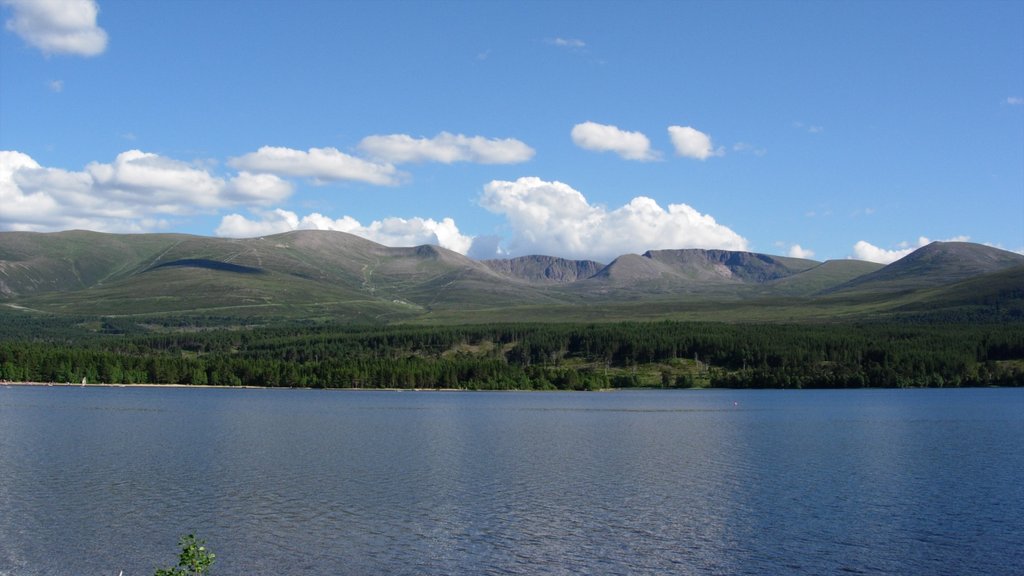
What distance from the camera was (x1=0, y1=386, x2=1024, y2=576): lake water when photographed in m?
40.9

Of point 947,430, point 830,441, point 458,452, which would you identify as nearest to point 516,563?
point 458,452

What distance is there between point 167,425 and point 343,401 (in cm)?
6437

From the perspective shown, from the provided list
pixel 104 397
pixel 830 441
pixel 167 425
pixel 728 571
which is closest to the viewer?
pixel 728 571

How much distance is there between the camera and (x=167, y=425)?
333 feet

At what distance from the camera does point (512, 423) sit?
114938 mm

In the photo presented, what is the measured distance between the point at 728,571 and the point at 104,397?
146 m

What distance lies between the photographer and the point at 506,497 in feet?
184

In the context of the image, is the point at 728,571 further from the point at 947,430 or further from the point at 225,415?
the point at 225,415

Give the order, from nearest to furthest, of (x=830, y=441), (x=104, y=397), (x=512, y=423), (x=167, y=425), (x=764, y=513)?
(x=764, y=513) → (x=830, y=441) → (x=167, y=425) → (x=512, y=423) → (x=104, y=397)

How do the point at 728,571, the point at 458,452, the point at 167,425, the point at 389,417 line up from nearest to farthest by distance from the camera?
the point at 728,571
the point at 458,452
the point at 167,425
the point at 389,417

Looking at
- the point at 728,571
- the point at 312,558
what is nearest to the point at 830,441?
the point at 728,571

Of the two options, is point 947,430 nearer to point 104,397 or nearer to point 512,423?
point 512,423

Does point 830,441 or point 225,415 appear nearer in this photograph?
point 830,441

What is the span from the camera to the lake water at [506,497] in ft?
134
